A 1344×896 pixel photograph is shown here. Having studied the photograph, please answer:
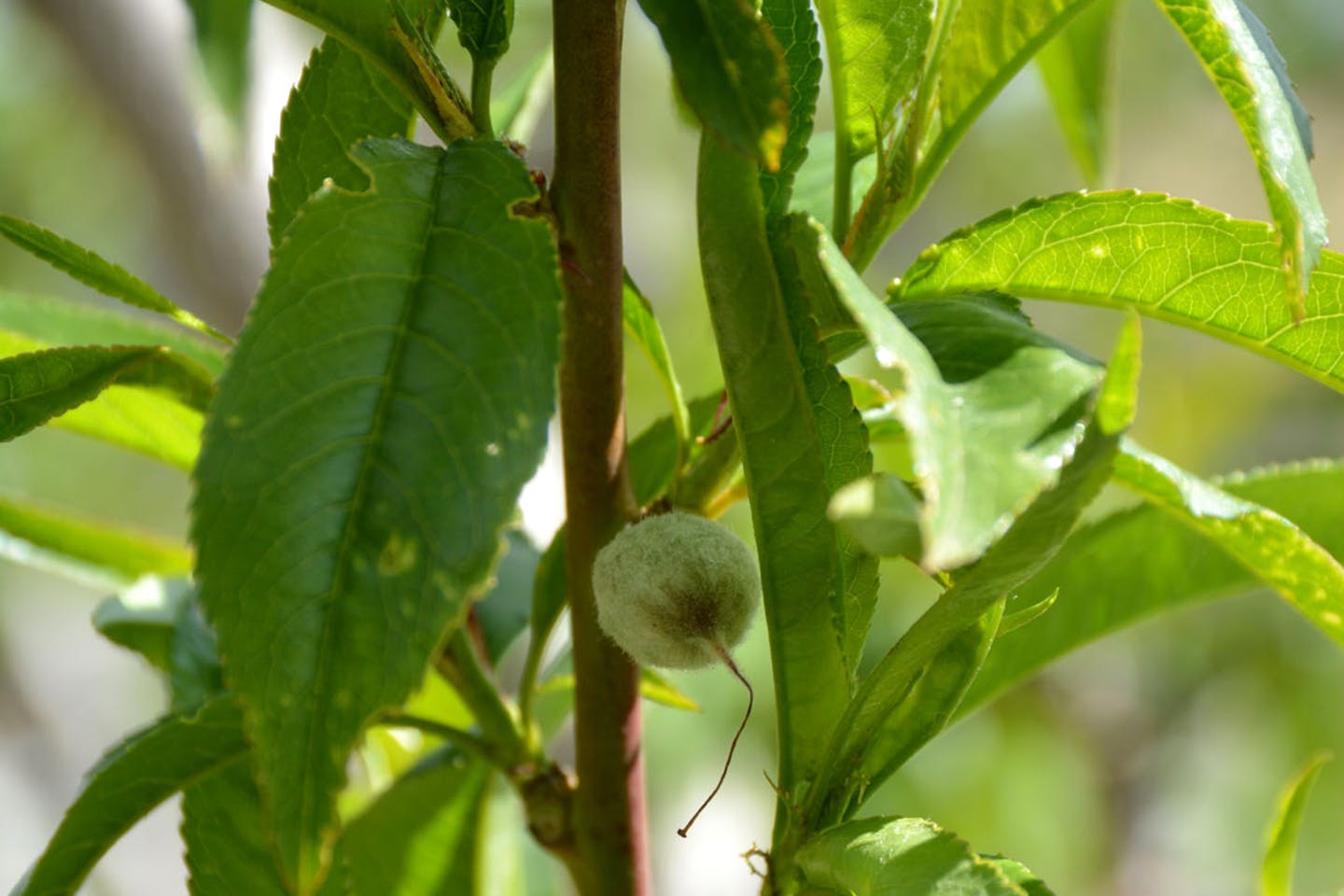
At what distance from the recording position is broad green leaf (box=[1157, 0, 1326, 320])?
0.46 meters

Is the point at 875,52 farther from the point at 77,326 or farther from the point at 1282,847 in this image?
A: the point at 77,326

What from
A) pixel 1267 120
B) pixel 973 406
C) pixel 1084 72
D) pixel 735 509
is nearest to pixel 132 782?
pixel 973 406

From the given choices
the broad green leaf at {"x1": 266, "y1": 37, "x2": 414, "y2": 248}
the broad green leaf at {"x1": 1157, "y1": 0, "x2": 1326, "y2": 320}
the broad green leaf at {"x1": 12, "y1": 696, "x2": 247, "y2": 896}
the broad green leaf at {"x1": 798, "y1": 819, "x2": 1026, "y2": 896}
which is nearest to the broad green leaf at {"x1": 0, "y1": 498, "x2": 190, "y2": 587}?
→ the broad green leaf at {"x1": 12, "y1": 696, "x2": 247, "y2": 896}

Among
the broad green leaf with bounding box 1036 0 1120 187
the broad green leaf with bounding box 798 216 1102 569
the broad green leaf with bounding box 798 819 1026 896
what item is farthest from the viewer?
the broad green leaf with bounding box 1036 0 1120 187

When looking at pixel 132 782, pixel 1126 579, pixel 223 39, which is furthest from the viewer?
pixel 223 39

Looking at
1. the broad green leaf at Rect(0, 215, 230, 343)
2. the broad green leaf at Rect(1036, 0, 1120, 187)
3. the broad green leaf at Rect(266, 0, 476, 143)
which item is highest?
the broad green leaf at Rect(1036, 0, 1120, 187)

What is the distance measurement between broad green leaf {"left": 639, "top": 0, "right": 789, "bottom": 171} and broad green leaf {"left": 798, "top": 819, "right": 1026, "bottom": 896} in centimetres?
25

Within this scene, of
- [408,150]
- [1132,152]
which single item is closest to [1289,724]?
[1132,152]

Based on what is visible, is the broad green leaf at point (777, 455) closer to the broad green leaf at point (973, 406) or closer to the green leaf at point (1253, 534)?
the broad green leaf at point (973, 406)

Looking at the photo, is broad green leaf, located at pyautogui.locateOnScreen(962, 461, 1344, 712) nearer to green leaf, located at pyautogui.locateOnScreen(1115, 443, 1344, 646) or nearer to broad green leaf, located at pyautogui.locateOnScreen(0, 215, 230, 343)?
green leaf, located at pyautogui.locateOnScreen(1115, 443, 1344, 646)

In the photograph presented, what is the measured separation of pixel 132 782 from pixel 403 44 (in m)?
0.38

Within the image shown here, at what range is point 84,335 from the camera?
954 millimetres

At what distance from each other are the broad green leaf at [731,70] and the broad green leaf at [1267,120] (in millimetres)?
166

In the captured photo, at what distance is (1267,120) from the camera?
46cm
